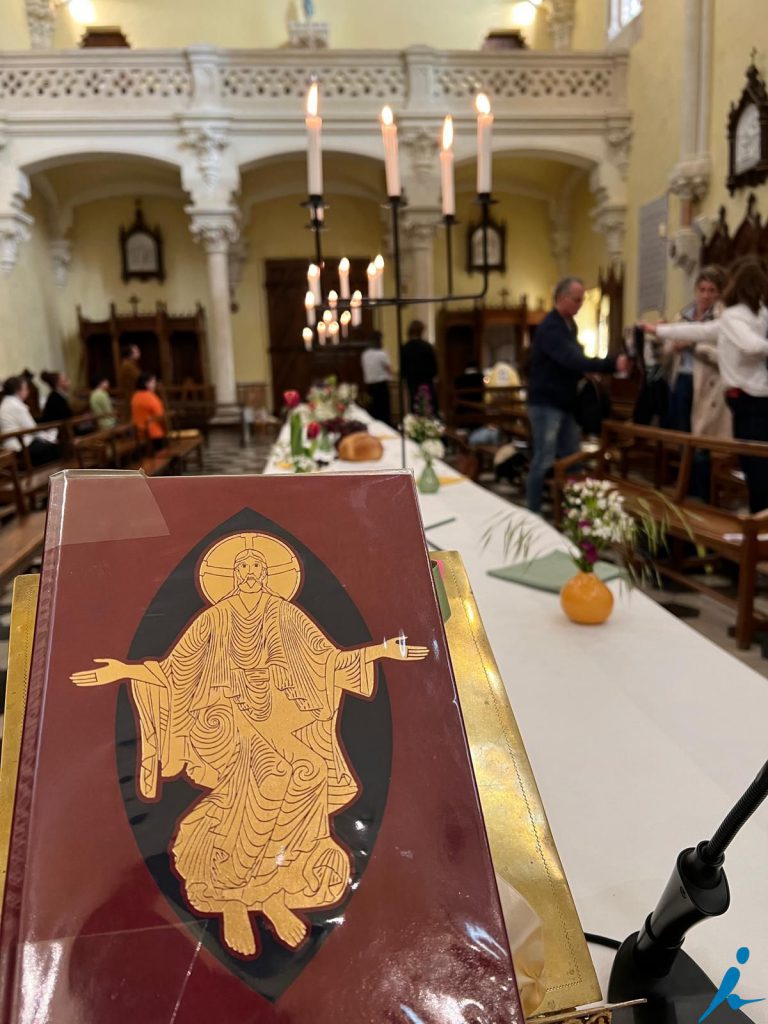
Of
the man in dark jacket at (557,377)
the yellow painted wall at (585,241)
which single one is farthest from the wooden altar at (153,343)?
the man in dark jacket at (557,377)

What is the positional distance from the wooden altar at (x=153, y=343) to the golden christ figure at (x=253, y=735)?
514 inches

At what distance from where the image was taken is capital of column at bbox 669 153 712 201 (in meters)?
7.74

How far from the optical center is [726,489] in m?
4.96

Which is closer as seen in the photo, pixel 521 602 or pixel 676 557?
pixel 521 602

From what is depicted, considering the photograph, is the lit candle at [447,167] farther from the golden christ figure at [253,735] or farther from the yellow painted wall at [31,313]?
the yellow painted wall at [31,313]

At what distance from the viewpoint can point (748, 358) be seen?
3.90 m

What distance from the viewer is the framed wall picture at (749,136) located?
6.54 metres

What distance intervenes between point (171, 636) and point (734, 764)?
0.95 m

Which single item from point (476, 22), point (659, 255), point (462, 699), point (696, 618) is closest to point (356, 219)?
point (476, 22)

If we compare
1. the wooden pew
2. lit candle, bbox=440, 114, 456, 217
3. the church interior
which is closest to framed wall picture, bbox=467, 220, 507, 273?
the church interior

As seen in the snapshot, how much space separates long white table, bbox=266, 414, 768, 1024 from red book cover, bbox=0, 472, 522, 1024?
33 cm

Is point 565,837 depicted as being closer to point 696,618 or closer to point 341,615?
point 341,615

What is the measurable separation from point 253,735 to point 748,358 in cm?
404

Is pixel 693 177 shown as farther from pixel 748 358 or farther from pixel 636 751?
pixel 636 751
